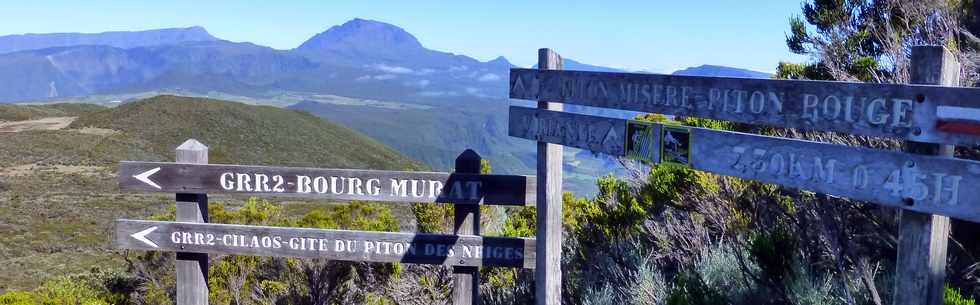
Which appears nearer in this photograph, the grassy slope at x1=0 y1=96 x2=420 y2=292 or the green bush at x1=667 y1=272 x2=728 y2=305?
the green bush at x1=667 y1=272 x2=728 y2=305

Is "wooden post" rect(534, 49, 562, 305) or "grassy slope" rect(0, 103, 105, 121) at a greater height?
"wooden post" rect(534, 49, 562, 305)

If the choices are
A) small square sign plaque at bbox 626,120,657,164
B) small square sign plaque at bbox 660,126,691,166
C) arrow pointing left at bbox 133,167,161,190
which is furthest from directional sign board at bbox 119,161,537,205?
small square sign plaque at bbox 660,126,691,166

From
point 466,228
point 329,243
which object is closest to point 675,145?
point 466,228

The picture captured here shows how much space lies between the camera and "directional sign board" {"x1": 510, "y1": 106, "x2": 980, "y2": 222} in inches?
74.6

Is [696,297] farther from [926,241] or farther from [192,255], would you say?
[192,255]

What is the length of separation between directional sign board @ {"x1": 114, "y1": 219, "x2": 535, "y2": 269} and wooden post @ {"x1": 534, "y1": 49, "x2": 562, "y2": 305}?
155 mm

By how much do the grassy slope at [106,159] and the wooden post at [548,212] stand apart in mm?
16467

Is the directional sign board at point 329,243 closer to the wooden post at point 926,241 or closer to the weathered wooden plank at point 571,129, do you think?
the weathered wooden plank at point 571,129

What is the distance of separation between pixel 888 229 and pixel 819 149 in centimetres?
229

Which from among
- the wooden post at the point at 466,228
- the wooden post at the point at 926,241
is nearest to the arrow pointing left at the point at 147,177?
the wooden post at the point at 466,228

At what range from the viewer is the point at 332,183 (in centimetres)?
387

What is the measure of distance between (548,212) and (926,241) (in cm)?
173

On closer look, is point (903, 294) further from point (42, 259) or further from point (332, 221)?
point (42, 259)

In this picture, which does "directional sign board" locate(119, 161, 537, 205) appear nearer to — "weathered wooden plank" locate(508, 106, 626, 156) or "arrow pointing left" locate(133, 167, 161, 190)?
"arrow pointing left" locate(133, 167, 161, 190)
